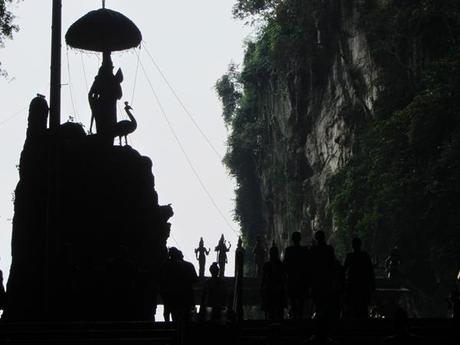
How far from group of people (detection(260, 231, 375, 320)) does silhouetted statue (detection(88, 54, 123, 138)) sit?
9.06 m

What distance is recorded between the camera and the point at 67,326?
1639 centimetres

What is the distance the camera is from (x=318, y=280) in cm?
1736

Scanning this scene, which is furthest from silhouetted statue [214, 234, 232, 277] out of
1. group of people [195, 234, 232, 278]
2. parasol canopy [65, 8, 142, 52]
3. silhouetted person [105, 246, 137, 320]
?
silhouetted person [105, 246, 137, 320]

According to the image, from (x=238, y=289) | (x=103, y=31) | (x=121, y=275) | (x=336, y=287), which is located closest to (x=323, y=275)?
(x=336, y=287)

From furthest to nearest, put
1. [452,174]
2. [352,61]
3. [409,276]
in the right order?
[352,61] < [409,276] < [452,174]

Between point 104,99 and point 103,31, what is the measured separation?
1843mm

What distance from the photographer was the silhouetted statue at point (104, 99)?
2634cm

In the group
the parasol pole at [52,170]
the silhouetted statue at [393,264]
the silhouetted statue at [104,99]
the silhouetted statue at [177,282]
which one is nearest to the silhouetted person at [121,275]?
the parasol pole at [52,170]

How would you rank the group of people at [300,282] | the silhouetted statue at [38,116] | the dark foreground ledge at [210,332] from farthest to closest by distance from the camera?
the silhouetted statue at [38,116] < the group of people at [300,282] < the dark foreground ledge at [210,332]

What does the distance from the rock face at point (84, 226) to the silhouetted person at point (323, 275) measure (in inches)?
172

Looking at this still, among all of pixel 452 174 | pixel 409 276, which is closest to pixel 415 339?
pixel 452 174

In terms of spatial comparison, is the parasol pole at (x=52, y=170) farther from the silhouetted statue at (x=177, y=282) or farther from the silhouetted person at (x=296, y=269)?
the silhouetted person at (x=296, y=269)

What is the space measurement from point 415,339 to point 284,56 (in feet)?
160

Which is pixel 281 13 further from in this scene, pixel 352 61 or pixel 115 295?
pixel 115 295
